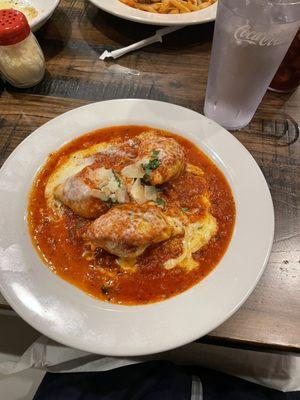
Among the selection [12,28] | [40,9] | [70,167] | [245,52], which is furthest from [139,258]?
[40,9]

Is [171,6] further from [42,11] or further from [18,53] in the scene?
[18,53]

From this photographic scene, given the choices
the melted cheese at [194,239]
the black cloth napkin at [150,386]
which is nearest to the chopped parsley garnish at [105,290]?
the melted cheese at [194,239]

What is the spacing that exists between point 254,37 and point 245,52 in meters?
0.08

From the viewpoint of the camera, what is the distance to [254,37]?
135cm

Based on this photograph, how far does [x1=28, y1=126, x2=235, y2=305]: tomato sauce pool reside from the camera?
1.24 metres

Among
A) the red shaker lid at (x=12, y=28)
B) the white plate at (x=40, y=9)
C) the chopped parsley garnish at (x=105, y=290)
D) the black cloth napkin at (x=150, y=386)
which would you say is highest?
the red shaker lid at (x=12, y=28)

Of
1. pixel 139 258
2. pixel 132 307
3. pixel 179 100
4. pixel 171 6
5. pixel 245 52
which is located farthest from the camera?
pixel 171 6

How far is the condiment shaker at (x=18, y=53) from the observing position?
163cm

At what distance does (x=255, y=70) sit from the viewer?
58.8 inches

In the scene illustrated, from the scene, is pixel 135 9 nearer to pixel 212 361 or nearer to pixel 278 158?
pixel 278 158

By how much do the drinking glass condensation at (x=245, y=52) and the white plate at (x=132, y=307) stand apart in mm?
213

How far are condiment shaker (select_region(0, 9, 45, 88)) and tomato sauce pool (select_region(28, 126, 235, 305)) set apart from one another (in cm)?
59

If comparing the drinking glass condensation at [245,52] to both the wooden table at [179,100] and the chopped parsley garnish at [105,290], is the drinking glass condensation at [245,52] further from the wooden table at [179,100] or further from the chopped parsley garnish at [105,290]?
the chopped parsley garnish at [105,290]

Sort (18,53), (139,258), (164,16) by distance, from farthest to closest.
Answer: (164,16)
(18,53)
(139,258)
